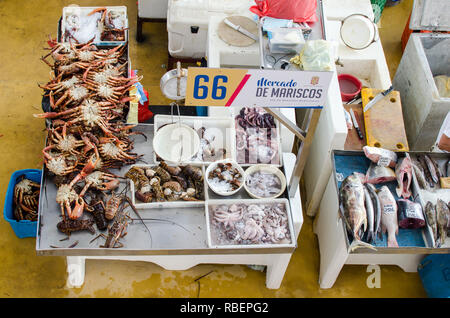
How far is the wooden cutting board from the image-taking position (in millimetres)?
4204

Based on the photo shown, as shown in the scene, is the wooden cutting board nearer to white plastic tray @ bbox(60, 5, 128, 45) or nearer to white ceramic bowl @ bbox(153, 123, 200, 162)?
white ceramic bowl @ bbox(153, 123, 200, 162)

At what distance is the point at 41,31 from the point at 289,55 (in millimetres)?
3469

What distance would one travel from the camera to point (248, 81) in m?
3.00

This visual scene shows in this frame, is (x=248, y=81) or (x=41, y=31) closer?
(x=248, y=81)

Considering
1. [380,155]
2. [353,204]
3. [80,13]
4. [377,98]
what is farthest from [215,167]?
[80,13]

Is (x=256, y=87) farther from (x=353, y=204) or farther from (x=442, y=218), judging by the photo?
(x=442, y=218)

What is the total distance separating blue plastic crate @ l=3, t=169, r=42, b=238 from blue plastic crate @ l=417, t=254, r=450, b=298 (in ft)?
11.2

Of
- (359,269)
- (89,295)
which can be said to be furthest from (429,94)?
(89,295)

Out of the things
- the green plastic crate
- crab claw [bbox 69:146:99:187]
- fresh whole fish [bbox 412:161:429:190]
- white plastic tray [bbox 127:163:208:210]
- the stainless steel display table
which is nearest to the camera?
the stainless steel display table

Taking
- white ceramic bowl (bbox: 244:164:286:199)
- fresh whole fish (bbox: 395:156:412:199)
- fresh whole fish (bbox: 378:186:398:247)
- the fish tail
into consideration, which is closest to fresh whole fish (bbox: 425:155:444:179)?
fresh whole fish (bbox: 395:156:412:199)

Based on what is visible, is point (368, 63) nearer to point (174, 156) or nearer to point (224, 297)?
point (174, 156)

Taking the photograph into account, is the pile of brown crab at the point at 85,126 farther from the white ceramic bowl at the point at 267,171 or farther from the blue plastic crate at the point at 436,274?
the blue plastic crate at the point at 436,274

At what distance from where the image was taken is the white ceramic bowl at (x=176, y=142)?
3.86 metres

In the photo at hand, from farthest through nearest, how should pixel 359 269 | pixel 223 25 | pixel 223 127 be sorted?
pixel 223 25, pixel 359 269, pixel 223 127
